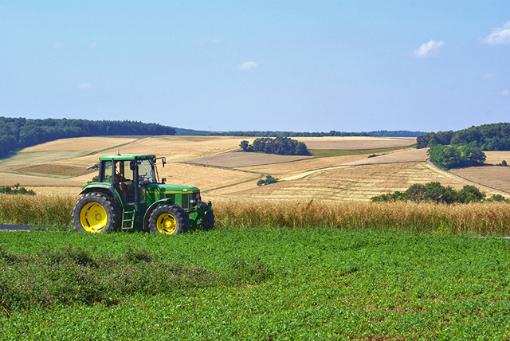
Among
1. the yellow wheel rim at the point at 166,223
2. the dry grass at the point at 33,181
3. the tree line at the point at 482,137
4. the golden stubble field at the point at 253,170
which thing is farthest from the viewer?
the tree line at the point at 482,137

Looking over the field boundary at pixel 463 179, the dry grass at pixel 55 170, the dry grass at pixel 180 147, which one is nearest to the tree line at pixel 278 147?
the dry grass at pixel 180 147

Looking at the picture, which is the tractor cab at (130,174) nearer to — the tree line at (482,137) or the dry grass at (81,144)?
the tree line at (482,137)

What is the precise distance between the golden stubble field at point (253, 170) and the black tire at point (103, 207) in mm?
15624

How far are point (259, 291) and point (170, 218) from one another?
971 centimetres

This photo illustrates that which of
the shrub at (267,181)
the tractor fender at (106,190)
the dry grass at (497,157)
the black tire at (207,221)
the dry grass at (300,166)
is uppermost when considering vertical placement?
the tractor fender at (106,190)

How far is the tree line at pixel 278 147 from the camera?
263ft

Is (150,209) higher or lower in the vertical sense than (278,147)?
lower

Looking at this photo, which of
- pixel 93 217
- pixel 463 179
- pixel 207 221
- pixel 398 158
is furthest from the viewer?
pixel 398 158

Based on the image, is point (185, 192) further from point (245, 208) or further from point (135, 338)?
point (135, 338)

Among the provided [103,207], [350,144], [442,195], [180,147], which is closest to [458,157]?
[442,195]

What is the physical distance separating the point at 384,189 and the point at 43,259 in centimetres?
3968

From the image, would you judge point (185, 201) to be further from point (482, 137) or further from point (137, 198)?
point (482, 137)

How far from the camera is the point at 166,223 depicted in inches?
922

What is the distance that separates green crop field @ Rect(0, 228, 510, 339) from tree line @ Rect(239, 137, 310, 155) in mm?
59756
